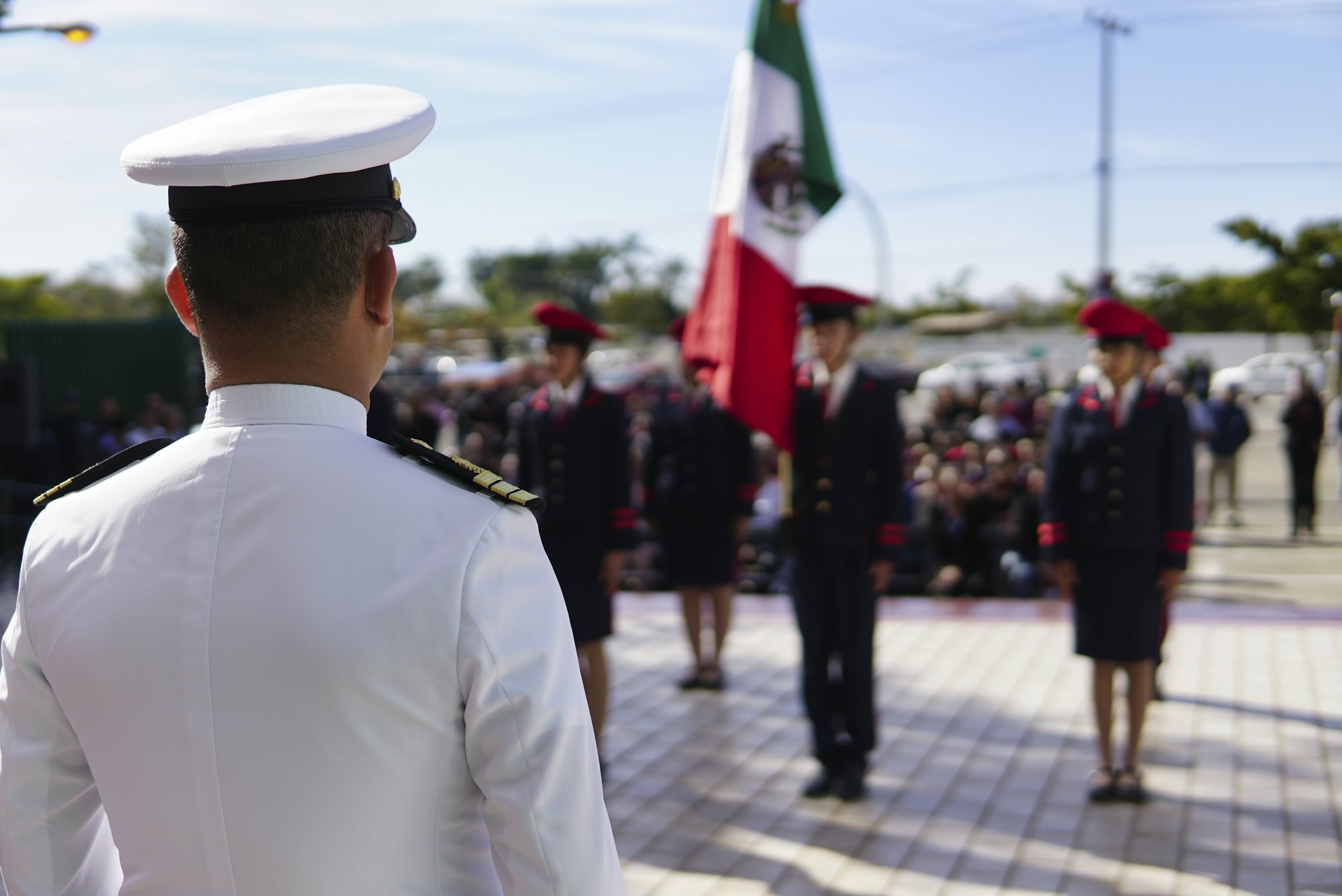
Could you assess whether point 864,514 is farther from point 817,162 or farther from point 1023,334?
point 1023,334

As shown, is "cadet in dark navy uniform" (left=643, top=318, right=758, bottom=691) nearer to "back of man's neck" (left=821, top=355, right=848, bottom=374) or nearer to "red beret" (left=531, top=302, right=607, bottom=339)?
"red beret" (left=531, top=302, right=607, bottom=339)

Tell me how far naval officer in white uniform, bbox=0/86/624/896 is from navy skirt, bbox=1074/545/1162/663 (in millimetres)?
3894

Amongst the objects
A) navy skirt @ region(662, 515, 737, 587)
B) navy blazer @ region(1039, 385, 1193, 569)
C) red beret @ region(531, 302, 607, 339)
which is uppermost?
red beret @ region(531, 302, 607, 339)

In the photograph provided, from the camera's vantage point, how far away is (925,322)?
5688cm

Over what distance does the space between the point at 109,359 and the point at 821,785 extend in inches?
607

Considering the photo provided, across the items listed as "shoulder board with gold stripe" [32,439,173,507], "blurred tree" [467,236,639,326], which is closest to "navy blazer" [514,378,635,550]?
"shoulder board with gold stripe" [32,439,173,507]

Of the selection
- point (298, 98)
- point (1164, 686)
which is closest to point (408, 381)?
point (1164, 686)

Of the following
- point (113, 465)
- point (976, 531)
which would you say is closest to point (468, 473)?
point (113, 465)

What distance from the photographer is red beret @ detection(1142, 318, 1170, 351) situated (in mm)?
5113

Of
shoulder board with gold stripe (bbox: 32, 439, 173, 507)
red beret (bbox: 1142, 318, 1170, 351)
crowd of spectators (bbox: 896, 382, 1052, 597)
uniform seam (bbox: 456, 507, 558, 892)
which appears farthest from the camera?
crowd of spectators (bbox: 896, 382, 1052, 597)

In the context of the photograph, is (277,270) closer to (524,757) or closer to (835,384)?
(524,757)

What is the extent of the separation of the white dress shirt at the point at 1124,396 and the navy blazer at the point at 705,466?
6.56ft

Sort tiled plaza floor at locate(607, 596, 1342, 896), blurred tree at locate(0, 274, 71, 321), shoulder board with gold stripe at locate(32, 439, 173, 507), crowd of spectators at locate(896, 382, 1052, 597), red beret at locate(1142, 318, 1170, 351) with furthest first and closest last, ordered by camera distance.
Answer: blurred tree at locate(0, 274, 71, 321) → crowd of spectators at locate(896, 382, 1052, 597) → red beret at locate(1142, 318, 1170, 351) → tiled plaza floor at locate(607, 596, 1342, 896) → shoulder board with gold stripe at locate(32, 439, 173, 507)

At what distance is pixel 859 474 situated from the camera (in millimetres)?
4840
